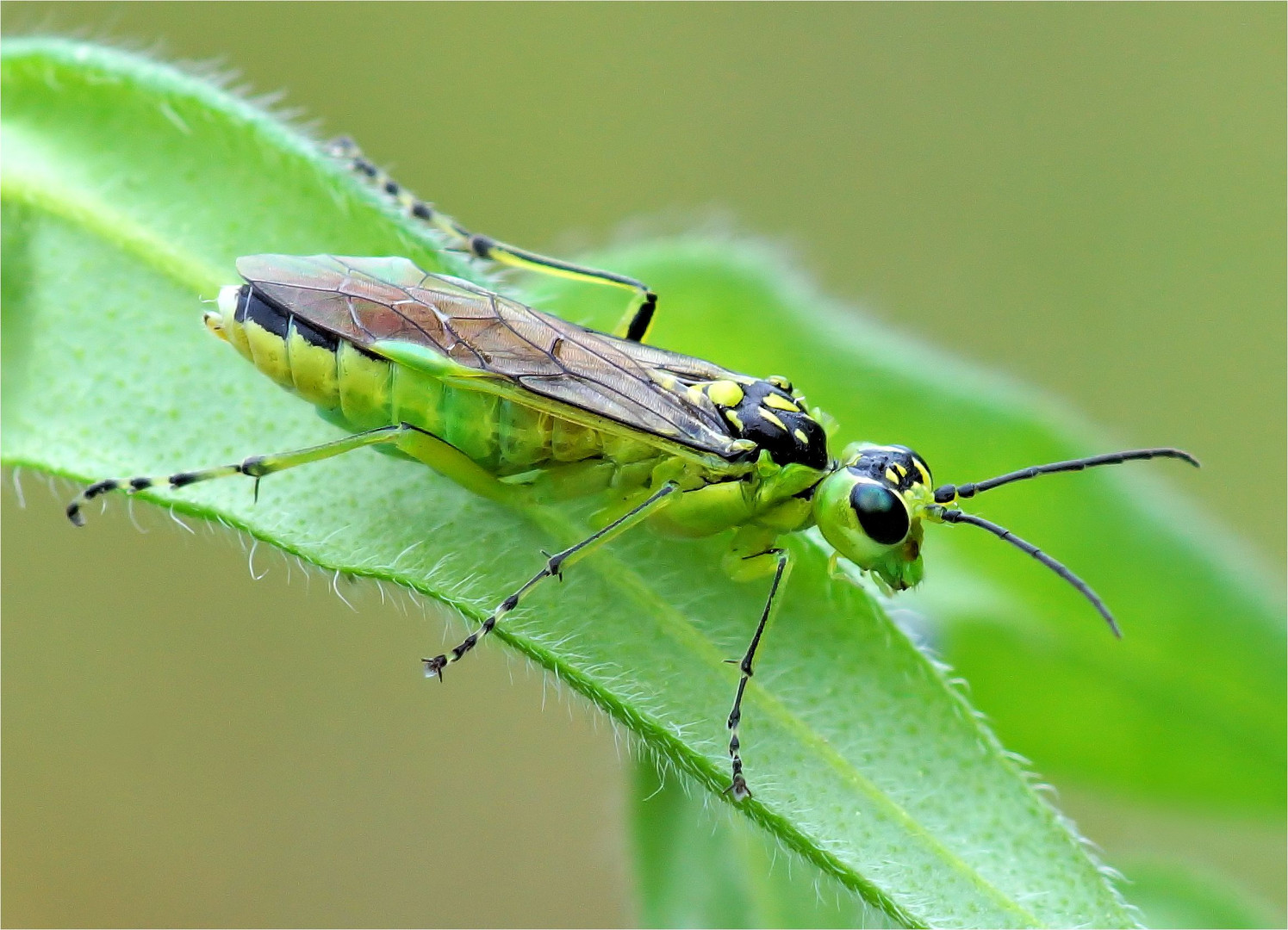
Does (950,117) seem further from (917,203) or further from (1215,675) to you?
(1215,675)

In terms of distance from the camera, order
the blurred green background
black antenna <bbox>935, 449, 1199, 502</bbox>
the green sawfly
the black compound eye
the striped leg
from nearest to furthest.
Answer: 1. the striped leg
2. the green sawfly
3. the black compound eye
4. black antenna <bbox>935, 449, 1199, 502</bbox>
5. the blurred green background

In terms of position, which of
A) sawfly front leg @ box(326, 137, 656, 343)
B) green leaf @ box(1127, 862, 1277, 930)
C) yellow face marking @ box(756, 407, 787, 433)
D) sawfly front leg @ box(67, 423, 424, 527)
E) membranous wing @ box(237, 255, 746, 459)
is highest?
sawfly front leg @ box(326, 137, 656, 343)

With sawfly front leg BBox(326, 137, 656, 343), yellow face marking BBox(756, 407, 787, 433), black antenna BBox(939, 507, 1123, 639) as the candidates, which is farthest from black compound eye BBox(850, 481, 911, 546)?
sawfly front leg BBox(326, 137, 656, 343)

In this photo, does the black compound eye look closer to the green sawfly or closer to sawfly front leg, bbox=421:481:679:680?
the green sawfly

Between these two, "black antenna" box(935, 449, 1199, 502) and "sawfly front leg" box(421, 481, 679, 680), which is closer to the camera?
"sawfly front leg" box(421, 481, 679, 680)

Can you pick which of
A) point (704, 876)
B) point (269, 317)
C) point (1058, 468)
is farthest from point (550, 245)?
point (704, 876)

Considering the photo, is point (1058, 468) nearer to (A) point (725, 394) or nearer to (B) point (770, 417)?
(B) point (770, 417)

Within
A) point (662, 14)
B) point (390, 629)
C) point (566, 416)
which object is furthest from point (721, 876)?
point (662, 14)
